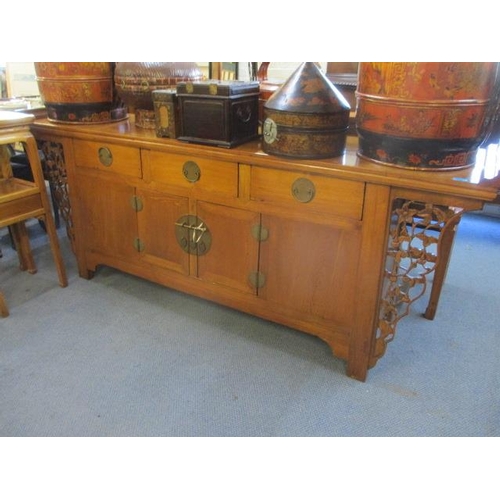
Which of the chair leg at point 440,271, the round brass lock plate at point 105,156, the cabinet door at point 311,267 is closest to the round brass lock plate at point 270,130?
the cabinet door at point 311,267

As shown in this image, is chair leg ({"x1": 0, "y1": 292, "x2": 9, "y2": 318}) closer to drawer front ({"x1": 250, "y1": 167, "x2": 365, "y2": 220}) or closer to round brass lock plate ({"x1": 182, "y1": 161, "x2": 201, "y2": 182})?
round brass lock plate ({"x1": 182, "y1": 161, "x2": 201, "y2": 182})

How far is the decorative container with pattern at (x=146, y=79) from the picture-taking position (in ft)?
5.78

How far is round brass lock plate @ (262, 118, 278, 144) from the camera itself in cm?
141

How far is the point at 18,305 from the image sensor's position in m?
1.98

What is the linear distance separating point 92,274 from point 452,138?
1727mm

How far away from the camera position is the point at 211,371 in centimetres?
160

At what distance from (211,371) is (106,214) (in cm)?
86

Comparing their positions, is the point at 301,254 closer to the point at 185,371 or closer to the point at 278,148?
the point at 278,148

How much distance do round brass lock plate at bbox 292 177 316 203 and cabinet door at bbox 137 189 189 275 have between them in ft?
1.57

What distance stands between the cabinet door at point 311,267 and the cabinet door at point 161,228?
0.39 meters

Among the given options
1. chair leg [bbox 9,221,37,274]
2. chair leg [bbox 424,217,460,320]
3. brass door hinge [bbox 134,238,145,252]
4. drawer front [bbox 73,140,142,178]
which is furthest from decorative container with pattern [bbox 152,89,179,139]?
chair leg [bbox 424,217,460,320]

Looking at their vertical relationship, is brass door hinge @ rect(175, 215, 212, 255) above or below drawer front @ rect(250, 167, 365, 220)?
below

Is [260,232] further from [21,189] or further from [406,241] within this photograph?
[21,189]

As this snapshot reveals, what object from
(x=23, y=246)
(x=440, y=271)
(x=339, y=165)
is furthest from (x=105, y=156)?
(x=440, y=271)
